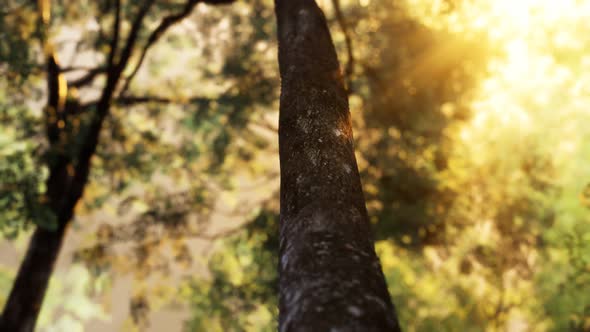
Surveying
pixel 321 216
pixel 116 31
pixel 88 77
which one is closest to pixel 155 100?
pixel 88 77

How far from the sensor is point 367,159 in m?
13.8

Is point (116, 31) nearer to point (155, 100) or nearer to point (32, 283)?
point (155, 100)

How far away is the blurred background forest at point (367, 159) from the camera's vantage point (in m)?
12.7

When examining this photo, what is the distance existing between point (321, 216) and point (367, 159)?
38.9ft

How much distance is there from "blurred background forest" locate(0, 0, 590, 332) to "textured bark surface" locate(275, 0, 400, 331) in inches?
277

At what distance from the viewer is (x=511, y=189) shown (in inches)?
610

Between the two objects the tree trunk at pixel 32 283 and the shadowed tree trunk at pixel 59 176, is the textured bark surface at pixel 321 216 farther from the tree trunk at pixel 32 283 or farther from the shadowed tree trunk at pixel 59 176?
the tree trunk at pixel 32 283

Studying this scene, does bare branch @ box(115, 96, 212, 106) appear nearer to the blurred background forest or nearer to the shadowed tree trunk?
the blurred background forest

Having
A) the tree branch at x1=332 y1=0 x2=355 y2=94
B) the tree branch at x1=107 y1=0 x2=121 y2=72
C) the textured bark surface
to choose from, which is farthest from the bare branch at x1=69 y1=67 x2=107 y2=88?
the textured bark surface

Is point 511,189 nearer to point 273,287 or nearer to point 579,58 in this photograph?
point 579,58

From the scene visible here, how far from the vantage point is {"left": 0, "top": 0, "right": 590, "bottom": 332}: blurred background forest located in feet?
41.7

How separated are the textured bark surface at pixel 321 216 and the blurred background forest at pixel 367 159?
7.05 metres

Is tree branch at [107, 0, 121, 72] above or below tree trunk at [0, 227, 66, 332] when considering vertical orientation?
above

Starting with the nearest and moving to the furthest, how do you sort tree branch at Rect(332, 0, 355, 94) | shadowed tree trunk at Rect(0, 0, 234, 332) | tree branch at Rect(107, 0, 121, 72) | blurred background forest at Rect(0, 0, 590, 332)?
tree branch at Rect(332, 0, 355, 94)
shadowed tree trunk at Rect(0, 0, 234, 332)
tree branch at Rect(107, 0, 121, 72)
blurred background forest at Rect(0, 0, 590, 332)
